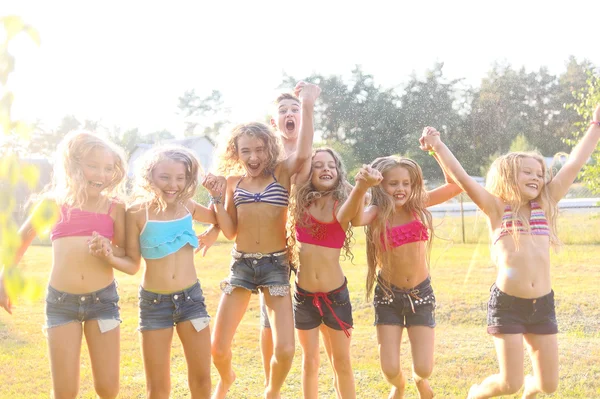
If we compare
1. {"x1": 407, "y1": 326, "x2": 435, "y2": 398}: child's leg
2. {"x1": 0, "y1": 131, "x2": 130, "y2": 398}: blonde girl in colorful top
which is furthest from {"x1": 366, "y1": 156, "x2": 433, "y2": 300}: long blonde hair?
{"x1": 0, "y1": 131, "x2": 130, "y2": 398}: blonde girl in colorful top

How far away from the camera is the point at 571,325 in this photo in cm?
586

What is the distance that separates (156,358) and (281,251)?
2.62 feet

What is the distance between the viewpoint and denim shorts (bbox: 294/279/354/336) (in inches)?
125

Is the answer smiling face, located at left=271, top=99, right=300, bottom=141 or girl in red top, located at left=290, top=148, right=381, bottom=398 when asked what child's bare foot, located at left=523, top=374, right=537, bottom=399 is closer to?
girl in red top, located at left=290, top=148, right=381, bottom=398

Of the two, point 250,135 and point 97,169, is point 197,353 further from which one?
point 250,135

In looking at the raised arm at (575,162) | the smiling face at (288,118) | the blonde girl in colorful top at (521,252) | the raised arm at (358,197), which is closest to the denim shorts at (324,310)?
the raised arm at (358,197)

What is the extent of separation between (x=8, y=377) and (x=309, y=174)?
114 inches

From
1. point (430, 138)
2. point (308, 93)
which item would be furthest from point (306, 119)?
point (430, 138)

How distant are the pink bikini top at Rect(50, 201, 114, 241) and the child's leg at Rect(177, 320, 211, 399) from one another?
0.58 metres

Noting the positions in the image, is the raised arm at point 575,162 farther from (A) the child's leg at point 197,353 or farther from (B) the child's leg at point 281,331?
(A) the child's leg at point 197,353

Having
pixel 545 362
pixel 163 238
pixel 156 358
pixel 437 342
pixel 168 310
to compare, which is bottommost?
pixel 437 342

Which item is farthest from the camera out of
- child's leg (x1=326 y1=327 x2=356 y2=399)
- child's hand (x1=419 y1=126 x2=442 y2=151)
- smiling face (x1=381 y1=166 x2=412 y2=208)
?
smiling face (x1=381 y1=166 x2=412 y2=208)

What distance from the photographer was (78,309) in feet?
9.42

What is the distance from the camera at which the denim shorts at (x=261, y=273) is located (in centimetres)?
317
